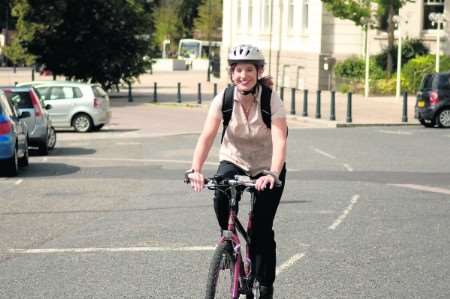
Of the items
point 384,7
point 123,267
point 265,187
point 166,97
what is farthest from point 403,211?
point 166,97

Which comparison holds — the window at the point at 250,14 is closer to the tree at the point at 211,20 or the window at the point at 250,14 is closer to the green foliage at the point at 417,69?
the green foliage at the point at 417,69

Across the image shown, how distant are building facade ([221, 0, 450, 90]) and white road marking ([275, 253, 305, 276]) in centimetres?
3744

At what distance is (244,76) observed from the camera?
7.00 meters

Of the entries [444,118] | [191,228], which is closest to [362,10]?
[444,118]

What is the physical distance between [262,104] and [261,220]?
0.72 m

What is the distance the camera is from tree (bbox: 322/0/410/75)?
4650cm

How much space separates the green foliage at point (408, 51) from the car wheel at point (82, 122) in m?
20.5

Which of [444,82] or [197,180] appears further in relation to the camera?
[444,82]

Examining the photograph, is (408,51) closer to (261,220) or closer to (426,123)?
(426,123)

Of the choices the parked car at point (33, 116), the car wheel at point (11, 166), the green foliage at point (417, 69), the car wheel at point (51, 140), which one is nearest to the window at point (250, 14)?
the green foliage at point (417, 69)

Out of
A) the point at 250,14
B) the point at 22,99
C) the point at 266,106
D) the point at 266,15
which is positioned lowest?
the point at 22,99

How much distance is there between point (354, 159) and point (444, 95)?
35.6 ft

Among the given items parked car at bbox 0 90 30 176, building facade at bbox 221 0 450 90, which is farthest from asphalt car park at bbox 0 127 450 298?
building facade at bbox 221 0 450 90

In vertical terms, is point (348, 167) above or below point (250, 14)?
below
